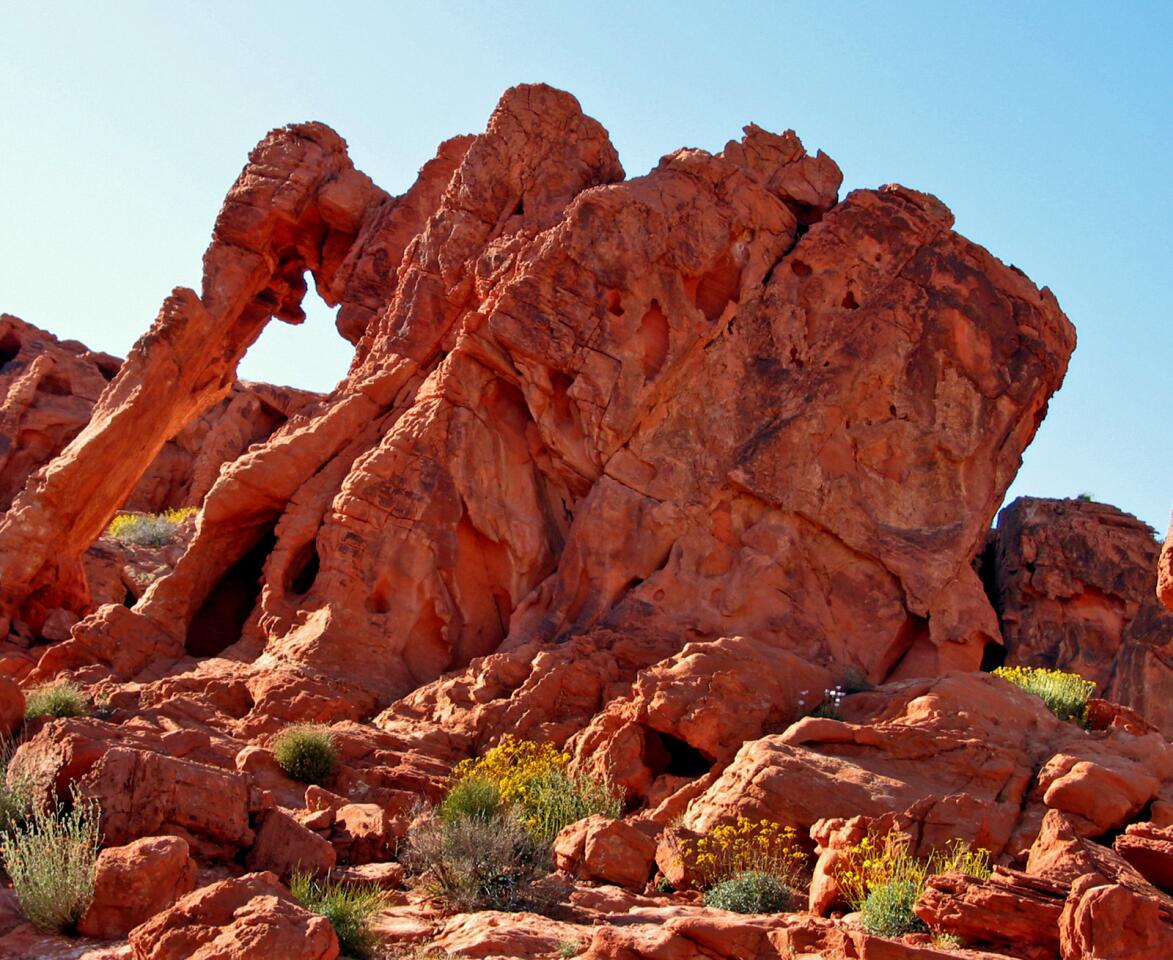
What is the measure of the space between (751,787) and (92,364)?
25.4m

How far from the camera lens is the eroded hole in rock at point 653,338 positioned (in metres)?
18.8

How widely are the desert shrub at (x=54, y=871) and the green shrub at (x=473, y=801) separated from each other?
3.57m

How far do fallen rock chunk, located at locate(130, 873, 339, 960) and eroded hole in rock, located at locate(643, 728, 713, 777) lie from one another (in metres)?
6.97

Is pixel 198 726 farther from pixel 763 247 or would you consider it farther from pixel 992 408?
pixel 992 408

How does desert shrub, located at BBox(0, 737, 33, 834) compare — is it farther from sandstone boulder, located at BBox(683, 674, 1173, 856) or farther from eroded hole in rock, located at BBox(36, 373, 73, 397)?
eroded hole in rock, located at BBox(36, 373, 73, 397)

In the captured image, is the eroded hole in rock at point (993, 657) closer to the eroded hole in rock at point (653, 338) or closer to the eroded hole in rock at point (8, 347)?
the eroded hole in rock at point (653, 338)

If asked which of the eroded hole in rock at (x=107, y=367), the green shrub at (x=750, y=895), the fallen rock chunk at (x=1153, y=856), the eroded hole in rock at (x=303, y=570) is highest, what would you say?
the eroded hole in rock at (x=107, y=367)

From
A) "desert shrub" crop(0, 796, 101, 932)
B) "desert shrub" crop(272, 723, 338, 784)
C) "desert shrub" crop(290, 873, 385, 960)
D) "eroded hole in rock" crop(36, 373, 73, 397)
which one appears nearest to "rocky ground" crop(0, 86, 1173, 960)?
"desert shrub" crop(272, 723, 338, 784)

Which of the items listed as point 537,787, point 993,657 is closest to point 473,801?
point 537,787

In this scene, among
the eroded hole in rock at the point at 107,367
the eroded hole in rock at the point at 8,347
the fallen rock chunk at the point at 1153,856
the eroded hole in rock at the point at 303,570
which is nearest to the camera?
the fallen rock chunk at the point at 1153,856

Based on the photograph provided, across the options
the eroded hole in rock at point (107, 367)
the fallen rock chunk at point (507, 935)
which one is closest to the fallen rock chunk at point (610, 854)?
the fallen rock chunk at point (507, 935)

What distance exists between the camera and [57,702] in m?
14.2

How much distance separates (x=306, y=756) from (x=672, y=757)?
4114mm

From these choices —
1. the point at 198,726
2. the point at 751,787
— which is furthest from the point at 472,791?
the point at 198,726
